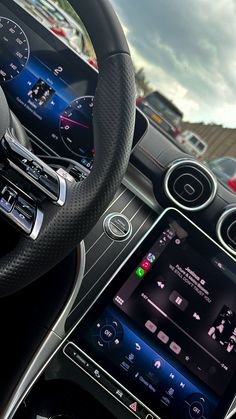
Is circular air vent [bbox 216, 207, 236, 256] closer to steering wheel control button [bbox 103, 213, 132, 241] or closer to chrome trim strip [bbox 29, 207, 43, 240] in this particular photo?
steering wheel control button [bbox 103, 213, 132, 241]

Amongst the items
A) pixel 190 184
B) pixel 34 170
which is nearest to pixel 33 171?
pixel 34 170

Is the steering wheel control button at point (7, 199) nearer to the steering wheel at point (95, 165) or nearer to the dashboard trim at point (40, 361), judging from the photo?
the steering wheel at point (95, 165)

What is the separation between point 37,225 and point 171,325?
2.32ft

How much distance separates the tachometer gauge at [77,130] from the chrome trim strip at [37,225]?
35.1 inches

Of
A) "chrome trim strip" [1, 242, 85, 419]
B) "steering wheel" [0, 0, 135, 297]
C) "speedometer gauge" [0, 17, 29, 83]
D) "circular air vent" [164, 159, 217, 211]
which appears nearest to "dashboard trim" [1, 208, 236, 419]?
"chrome trim strip" [1, 242, 85, 419]

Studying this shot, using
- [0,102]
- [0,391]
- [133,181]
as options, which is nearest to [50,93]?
[133,181]

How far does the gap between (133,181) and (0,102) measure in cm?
89

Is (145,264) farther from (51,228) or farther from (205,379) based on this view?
(51,228)

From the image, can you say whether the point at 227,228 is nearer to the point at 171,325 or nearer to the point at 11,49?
the point at 171,325

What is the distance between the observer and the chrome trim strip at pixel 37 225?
92cm

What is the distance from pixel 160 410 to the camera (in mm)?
1374

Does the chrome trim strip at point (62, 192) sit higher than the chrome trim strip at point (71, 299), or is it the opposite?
the chrome trim strip at point (62, 192)

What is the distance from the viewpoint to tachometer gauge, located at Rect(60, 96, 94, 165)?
5.94 ft

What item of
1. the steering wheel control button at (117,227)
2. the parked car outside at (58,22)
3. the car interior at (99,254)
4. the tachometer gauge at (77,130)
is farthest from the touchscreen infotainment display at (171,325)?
the parked car outside at (58,22)
